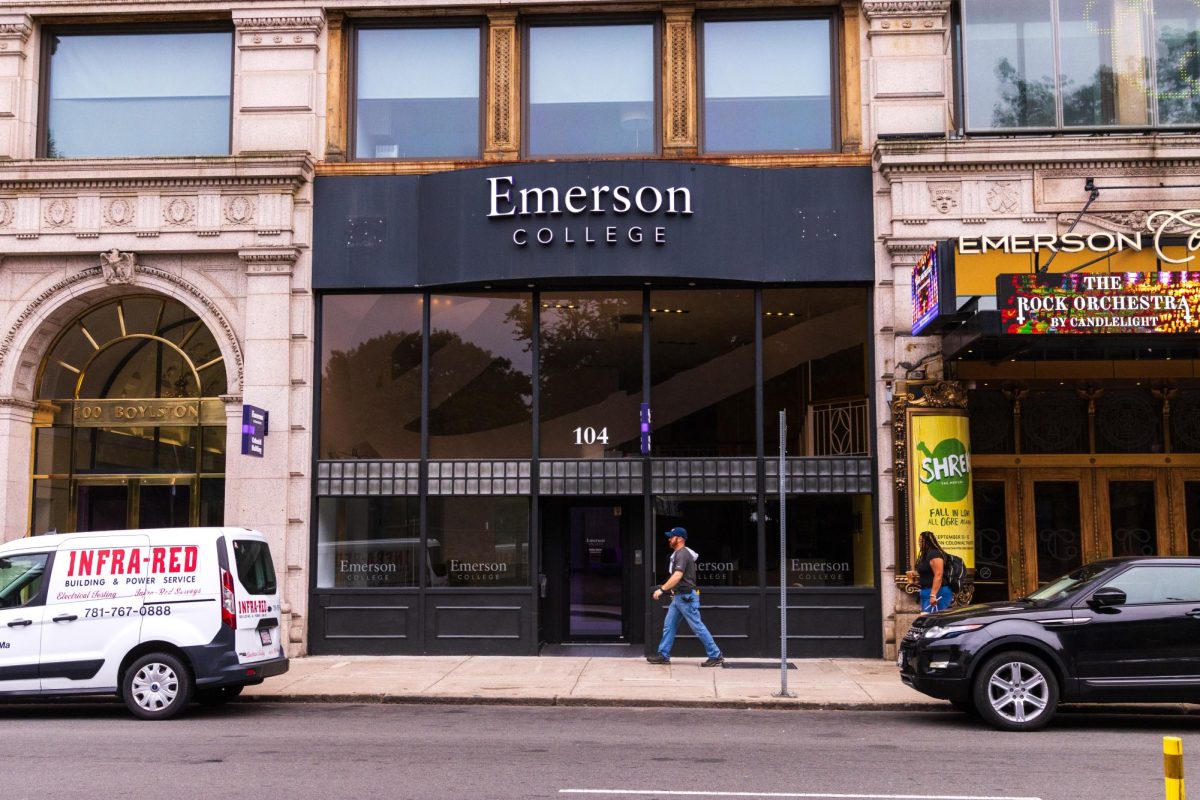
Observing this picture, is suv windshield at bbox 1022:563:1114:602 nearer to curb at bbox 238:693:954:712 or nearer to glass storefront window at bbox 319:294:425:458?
curb at bbox 238:693:954:712

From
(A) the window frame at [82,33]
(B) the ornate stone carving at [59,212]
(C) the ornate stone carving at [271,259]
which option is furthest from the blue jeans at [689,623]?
(B) the ornate stone carving at [59,212]

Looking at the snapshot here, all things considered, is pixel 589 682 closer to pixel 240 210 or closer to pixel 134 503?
pixel 134 503

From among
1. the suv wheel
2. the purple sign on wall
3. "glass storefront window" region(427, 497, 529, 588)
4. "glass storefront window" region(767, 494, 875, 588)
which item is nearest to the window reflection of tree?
the purple sign on wall

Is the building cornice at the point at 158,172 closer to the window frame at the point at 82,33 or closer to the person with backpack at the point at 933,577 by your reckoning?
the window frame at the point at 82,33

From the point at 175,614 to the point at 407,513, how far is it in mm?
4968

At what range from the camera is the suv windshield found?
438 inches

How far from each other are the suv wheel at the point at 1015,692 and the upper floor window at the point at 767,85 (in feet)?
27.5

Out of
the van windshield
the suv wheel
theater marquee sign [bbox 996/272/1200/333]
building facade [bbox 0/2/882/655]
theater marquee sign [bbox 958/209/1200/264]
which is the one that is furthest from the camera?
building facade [bbox 0/2/882/655]

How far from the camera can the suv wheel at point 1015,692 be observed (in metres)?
10.6

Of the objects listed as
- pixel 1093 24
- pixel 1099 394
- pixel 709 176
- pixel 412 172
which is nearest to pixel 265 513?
pixel 412 172

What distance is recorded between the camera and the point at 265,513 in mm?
15977

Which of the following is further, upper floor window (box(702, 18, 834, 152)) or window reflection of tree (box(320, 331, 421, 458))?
upper floor window (box(702, 18, 834, 152))

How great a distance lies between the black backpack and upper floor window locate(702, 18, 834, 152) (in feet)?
19.8

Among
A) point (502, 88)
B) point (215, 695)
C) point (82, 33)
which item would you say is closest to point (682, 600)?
point (215, 695)
